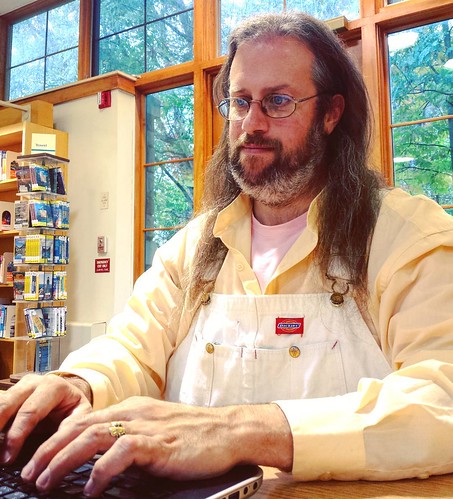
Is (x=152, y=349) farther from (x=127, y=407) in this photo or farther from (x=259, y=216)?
(x=127, y=407)

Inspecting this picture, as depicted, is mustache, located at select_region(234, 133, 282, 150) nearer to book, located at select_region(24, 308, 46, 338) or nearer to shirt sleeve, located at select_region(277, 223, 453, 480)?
shirt sleeve, located at select_region(277, 223, 453, 480)

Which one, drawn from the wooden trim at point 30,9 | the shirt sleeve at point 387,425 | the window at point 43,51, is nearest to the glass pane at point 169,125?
the window at point 43,51

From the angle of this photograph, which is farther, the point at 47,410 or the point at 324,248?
the point at 324,248

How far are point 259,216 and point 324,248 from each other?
297mm

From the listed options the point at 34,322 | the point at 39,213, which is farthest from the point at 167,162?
the point at 34,322

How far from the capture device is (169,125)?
446 cm

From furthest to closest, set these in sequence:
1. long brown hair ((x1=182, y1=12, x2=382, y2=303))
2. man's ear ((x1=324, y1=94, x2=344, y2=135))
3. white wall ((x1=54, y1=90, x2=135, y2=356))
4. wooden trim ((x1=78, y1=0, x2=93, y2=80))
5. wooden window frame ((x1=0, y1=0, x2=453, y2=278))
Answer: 1. wooden trim ((x1=78, y1=0, x2=93, y2=80))
2. white wall ((x1=54, y1=90, x2=135, y2=356))
3. wooden window frame ((x1=0, y1=0, x2=453, y2=278))
4. man's ear ((x1=324, y1=94, x2=344, y2=135))
5. long brown hair ((x1=182, y1=12, x2=382, y2=303))

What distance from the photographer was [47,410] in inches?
31.9

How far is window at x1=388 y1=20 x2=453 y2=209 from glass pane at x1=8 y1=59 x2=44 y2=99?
3.57 meters

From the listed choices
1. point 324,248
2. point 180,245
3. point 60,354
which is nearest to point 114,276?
point 60,354

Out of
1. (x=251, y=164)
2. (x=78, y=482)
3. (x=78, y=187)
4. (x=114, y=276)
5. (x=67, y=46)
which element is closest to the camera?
(x=78, y=482)

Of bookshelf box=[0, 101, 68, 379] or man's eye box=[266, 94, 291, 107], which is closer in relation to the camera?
man's eye box=[266, 94, 291, 107]

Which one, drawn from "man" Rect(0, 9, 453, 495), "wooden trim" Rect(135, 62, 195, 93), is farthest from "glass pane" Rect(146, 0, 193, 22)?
"man" Rect(0, 9, 453, 495)

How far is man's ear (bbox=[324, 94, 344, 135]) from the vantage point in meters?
1.46
